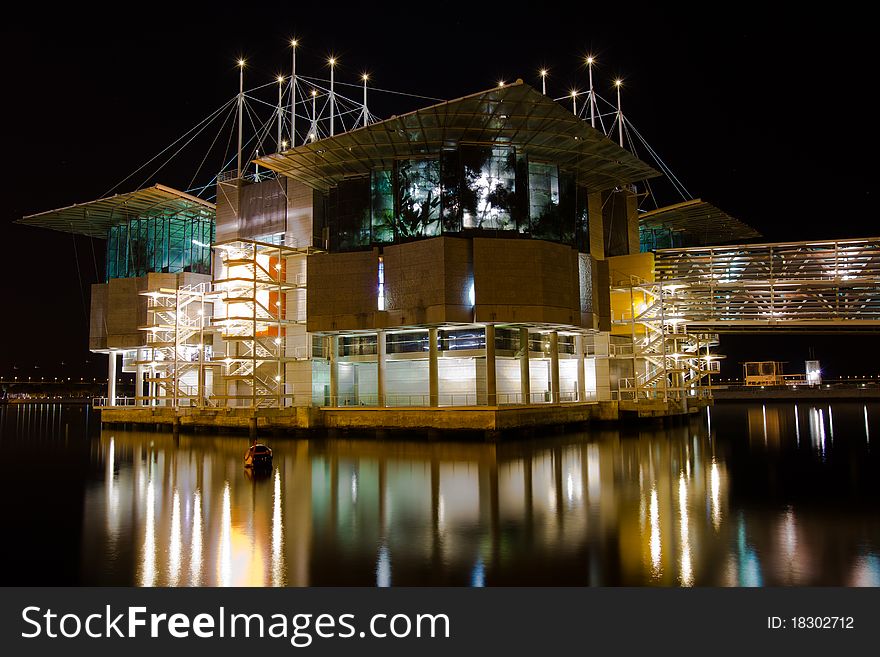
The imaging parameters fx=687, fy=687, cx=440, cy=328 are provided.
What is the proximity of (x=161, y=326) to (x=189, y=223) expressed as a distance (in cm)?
1161

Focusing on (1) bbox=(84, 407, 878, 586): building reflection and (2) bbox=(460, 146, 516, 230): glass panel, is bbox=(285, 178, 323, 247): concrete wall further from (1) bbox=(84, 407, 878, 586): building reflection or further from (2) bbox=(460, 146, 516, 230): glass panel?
(1) bbox=(84, 407, 878, 586): building reflection

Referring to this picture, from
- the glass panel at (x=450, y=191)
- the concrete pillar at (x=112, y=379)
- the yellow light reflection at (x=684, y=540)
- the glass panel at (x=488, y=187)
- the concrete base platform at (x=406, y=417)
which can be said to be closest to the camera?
the yellow light reflection at (x=684, y=540)

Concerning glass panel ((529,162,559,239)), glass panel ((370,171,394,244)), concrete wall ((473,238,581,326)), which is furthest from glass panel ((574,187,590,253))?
glass panel ((370,171,394,244))

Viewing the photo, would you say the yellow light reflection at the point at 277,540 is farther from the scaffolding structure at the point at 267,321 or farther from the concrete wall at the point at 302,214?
the concrete wall at the point at 302,214

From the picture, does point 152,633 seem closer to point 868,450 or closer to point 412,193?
point 868,450

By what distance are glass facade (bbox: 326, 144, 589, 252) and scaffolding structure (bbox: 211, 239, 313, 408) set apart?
172 inches

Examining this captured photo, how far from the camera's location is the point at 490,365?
41.7 m

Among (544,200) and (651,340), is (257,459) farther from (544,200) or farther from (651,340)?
(651,340)

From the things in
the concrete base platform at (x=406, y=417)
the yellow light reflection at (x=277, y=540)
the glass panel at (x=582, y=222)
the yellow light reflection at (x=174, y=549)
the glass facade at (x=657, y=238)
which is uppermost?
the glass facade at (x=657, y=238)

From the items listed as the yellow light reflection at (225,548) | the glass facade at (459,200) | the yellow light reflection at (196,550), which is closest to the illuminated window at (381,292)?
the glass facade at (459,200)

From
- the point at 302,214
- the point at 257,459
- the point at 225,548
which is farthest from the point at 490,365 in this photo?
the point at 225,548

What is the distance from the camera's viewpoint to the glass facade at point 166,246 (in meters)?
59.3

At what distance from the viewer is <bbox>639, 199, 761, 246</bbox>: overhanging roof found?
5859 centimetres

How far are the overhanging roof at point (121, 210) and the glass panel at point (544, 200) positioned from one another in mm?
27898
